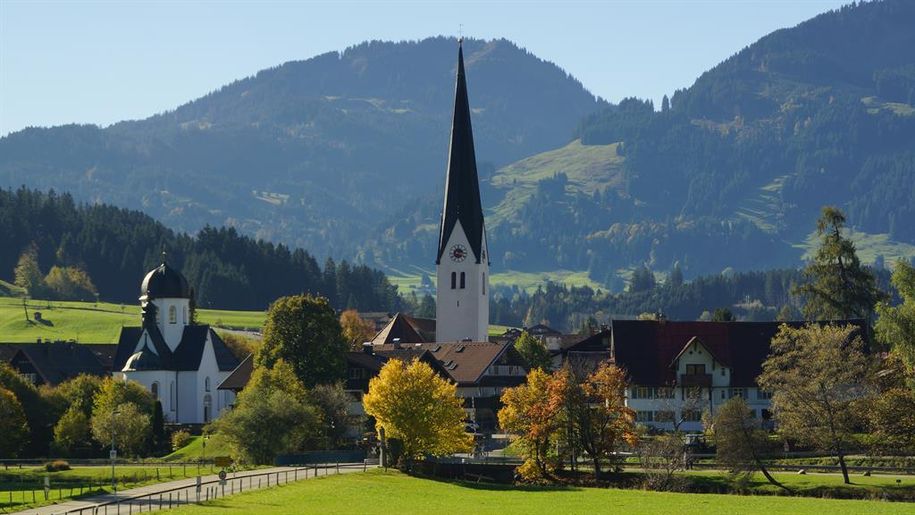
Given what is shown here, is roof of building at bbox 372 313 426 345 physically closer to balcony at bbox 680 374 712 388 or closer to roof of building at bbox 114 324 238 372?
roof of building at bbox 114 324 238 372

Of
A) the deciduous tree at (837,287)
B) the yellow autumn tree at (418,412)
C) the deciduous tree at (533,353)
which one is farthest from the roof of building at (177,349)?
the deciduous tree at (837,287)

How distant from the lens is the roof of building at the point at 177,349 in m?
142

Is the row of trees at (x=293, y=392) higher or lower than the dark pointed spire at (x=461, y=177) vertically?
lower

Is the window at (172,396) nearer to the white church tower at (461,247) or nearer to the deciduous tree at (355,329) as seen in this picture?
the deciduous tree at (355,329)

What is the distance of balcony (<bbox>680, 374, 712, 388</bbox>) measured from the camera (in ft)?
361

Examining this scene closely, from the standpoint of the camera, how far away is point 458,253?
152875mm

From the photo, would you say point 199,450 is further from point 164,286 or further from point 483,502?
point 483,502

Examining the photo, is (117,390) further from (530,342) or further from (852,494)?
(852,494)

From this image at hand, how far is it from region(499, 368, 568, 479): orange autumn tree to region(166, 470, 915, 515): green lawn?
514 cm

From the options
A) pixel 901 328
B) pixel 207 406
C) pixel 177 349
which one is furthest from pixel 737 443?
pixel 177 349

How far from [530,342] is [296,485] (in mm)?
74505

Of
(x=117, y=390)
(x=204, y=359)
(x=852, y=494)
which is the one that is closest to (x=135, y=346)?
(x=204, y=359)

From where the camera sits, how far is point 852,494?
249ft

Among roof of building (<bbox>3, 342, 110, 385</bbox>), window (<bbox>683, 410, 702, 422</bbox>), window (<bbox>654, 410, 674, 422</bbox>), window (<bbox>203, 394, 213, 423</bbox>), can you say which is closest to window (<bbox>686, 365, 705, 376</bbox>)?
window (<bbox>683, 410, 702, 422</bbox>)
